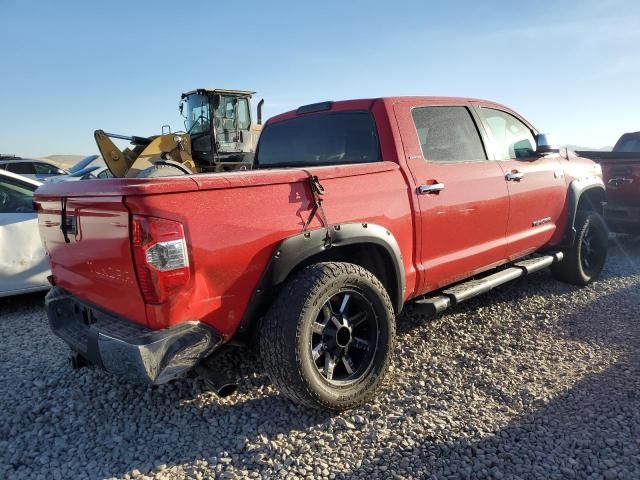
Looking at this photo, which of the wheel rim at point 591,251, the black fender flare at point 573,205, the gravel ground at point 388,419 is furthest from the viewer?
the wheel rim at point 591,251

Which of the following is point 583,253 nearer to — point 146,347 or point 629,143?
point 146,347

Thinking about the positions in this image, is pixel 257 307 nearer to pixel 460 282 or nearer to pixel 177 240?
pixel 177 240

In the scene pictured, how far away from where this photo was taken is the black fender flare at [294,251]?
2479 millimetres

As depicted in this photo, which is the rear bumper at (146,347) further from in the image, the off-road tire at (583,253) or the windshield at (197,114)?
the windshield at (197,114)

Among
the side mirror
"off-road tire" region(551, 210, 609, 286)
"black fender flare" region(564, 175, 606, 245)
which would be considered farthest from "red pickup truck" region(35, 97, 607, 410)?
"off-road tire" region(551, 210, 609, 286)

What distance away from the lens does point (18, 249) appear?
456 centimetres

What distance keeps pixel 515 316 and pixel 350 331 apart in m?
2.13

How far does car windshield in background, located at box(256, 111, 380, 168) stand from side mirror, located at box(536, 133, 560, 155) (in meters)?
1.86

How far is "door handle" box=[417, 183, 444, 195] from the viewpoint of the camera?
3.16 meters

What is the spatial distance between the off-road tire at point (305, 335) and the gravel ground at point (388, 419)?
0.18 m

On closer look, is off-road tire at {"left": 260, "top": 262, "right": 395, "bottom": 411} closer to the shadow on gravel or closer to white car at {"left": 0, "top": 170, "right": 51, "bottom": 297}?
the shadow on gravel

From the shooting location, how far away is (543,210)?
4.39 metres

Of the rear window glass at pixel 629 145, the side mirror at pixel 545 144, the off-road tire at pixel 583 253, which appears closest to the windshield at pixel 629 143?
the rear window glass at pixel 629 145

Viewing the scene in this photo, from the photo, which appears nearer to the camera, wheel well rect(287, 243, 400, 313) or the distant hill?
wheel well rect(287, 243, 400, 313)
